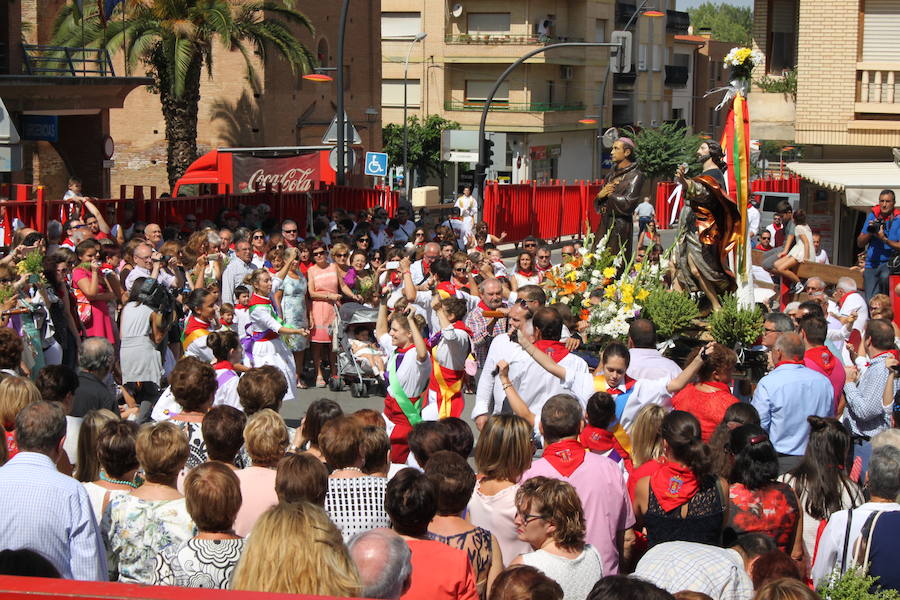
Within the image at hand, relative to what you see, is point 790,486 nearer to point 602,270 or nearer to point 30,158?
point 602,270

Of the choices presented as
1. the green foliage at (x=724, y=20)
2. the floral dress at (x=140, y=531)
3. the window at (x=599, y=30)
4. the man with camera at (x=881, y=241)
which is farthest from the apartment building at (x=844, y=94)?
the green foliage at (x=724, y=20)

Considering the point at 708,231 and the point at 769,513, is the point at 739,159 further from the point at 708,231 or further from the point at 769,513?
the point at 769,513

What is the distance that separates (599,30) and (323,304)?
50493 mm

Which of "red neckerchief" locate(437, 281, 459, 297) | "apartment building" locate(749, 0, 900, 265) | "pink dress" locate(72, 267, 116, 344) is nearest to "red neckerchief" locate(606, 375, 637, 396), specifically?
"red neckerchief" locate(437, 281, 459, 297)

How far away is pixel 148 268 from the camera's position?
468 inches

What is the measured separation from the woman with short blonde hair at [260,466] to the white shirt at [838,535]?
255cm

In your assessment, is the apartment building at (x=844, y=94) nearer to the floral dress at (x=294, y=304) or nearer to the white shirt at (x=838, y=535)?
the floral dress at (x=294, y=304)

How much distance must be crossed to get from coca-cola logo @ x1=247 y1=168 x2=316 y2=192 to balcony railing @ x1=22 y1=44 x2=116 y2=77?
395 cm

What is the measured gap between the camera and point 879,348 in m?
8.19

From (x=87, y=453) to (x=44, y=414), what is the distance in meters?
0.66

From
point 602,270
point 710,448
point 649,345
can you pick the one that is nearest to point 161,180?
point 602,270

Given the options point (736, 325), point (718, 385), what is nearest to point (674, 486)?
point (718, 385)

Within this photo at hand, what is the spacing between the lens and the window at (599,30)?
60463 mm

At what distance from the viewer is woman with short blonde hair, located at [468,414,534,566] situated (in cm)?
572
